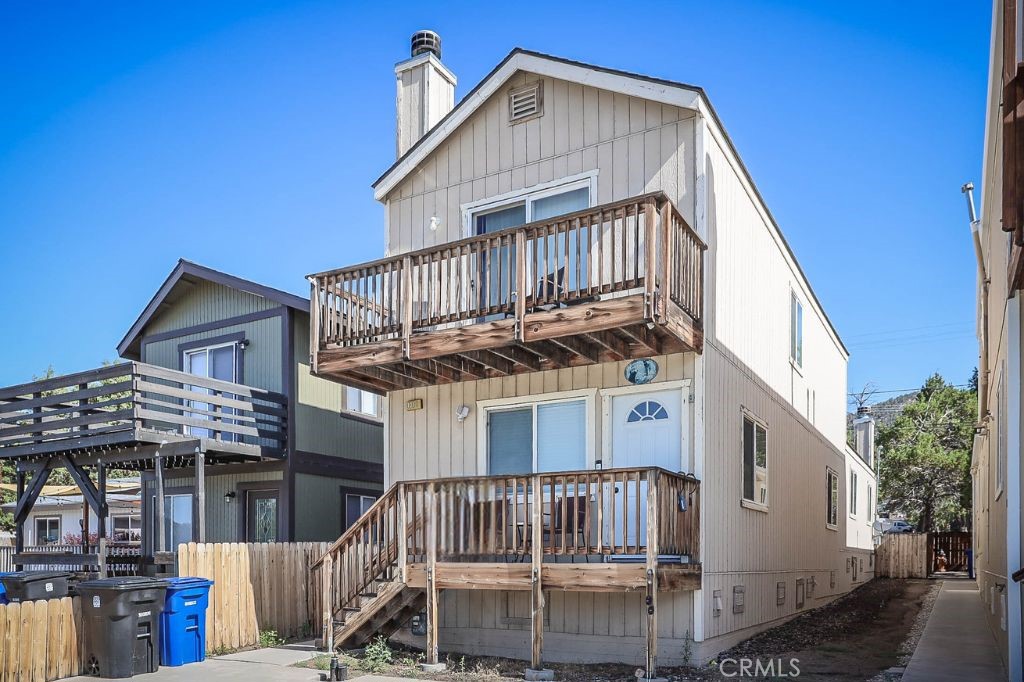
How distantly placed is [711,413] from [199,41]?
1246cm

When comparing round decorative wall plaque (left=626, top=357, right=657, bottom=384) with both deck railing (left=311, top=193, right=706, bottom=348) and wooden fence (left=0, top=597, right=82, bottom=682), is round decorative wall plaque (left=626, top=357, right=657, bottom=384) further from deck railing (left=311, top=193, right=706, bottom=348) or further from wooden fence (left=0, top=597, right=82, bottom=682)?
wooden fence (left=0, top=597, right=82, bottom=682)

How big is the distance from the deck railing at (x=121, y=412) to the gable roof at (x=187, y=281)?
1.82 meters

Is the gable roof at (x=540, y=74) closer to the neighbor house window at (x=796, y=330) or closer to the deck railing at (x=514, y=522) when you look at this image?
the deck railing at (x=514, y=522)

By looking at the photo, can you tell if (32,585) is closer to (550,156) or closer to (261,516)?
(261,516)

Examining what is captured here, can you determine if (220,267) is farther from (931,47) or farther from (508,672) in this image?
(931,47)

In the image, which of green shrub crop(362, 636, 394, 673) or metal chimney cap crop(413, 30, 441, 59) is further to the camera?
metal chimney cap crop(413, 30, 441, 59)

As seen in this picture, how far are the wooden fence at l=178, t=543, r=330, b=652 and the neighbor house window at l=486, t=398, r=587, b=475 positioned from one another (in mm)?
3846

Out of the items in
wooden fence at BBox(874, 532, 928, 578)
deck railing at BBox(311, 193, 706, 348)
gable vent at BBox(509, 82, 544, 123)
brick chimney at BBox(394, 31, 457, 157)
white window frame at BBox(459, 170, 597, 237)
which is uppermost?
brick chimney at BBox(394, 31, 457, 157)

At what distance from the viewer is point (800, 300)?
1727 centimetres

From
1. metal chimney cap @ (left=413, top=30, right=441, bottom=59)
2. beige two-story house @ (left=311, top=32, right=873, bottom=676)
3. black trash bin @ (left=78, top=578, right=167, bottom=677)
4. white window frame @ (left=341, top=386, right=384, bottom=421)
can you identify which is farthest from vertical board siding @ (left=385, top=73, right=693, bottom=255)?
black trash bin @ (left=78, top=578, right=167, bottom=677)

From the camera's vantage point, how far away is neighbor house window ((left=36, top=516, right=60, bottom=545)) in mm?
30078

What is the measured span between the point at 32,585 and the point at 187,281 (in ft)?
27.2

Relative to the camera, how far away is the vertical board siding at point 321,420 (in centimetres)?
1717

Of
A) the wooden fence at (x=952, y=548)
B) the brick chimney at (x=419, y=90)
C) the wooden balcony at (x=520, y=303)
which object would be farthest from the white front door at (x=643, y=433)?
the wooden fence at (x=952, y=548)
